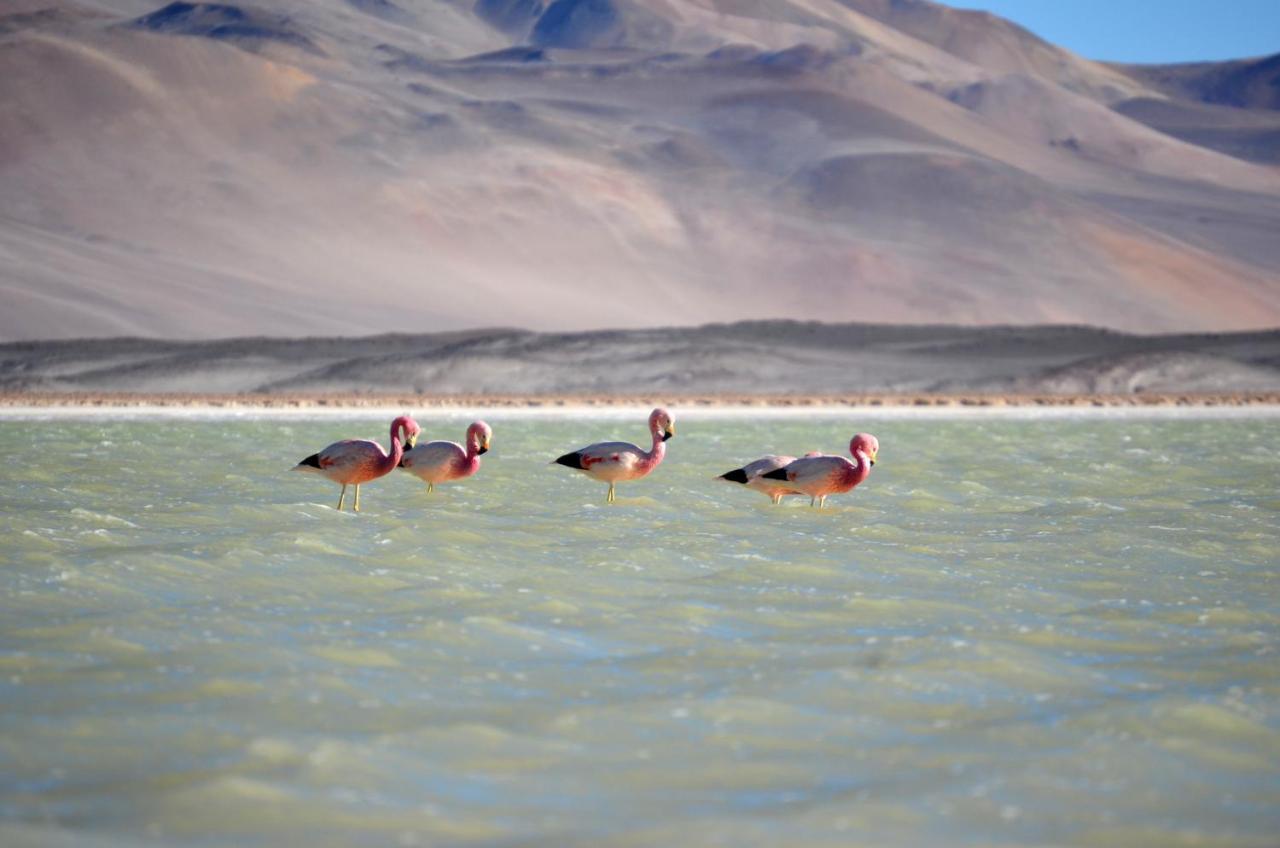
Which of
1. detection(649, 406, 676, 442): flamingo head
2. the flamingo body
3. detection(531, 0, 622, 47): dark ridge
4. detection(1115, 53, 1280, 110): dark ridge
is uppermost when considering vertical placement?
detection(1115, 53, 1280, 110): dark ridge

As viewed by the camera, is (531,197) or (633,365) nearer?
(633,365)

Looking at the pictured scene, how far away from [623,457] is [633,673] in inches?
238

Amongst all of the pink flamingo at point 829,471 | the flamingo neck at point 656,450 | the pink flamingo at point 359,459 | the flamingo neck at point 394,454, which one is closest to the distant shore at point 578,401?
the flamingo neck at point 656,450

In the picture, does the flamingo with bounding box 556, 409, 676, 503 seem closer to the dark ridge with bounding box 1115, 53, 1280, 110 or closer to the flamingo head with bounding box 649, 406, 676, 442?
the flamingo head with bounding box 649, 406, 676, 442

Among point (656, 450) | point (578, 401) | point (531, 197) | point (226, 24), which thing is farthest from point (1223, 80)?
point (656, 450)

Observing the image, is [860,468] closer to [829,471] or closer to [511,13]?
[829,471]

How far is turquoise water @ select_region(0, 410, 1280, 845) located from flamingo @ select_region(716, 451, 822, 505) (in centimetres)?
20

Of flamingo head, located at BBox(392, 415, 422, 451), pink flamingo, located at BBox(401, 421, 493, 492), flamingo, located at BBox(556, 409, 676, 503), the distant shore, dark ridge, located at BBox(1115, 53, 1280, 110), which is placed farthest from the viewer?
dark ridge, located at BBox(1115, 53, 1280, 110)

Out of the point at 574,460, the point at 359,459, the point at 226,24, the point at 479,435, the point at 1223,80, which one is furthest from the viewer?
the point at 1223,80

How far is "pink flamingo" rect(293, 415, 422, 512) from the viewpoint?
1203 cm

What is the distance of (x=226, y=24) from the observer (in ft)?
283

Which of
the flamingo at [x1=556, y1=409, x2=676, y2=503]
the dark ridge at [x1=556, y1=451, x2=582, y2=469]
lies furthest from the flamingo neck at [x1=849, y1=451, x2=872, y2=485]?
the dark ridge at [x1=556, y1=451, x2=582, y2=469]

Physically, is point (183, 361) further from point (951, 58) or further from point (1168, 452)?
point (951, 58)

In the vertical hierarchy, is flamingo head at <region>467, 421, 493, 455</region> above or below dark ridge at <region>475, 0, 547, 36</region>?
below
